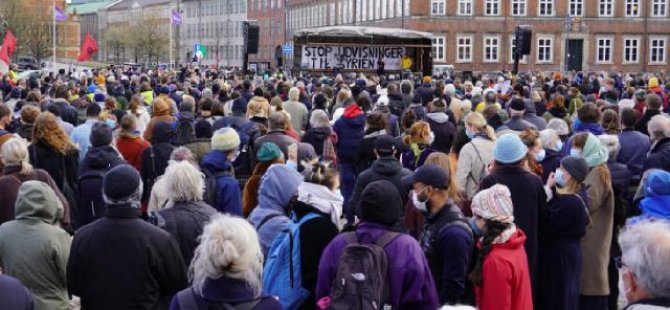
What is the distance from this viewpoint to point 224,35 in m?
118

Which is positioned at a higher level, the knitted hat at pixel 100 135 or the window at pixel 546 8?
the window at pixel 546 8

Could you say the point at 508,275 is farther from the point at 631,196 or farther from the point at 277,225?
the point at 631,196

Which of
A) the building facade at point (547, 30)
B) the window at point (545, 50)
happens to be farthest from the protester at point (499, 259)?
the window at point (545, 50)

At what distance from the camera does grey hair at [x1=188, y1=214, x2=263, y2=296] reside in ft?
15.7

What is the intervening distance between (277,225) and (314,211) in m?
0.47

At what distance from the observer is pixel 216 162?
8.98 meters

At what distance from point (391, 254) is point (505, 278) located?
92 cm

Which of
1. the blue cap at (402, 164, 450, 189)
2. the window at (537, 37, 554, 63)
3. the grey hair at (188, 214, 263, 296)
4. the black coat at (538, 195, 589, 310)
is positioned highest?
the window at (537, 37, 554, 63)

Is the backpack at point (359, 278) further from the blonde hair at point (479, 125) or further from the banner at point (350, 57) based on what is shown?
the banner at point (350, 57)

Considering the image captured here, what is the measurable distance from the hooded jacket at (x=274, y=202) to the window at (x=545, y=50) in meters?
70.1

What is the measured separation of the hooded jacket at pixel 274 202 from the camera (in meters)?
7.08

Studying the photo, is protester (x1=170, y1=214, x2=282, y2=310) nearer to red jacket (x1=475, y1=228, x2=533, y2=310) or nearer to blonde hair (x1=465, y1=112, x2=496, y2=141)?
red jacket (x1=475, y1=228, x2=533, y2=310)

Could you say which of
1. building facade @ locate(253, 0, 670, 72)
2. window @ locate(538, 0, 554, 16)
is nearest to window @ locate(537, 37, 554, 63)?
building facade @ locate(253, 0, 670, 72)

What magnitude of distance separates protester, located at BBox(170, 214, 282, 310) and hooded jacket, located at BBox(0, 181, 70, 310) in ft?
6.99
